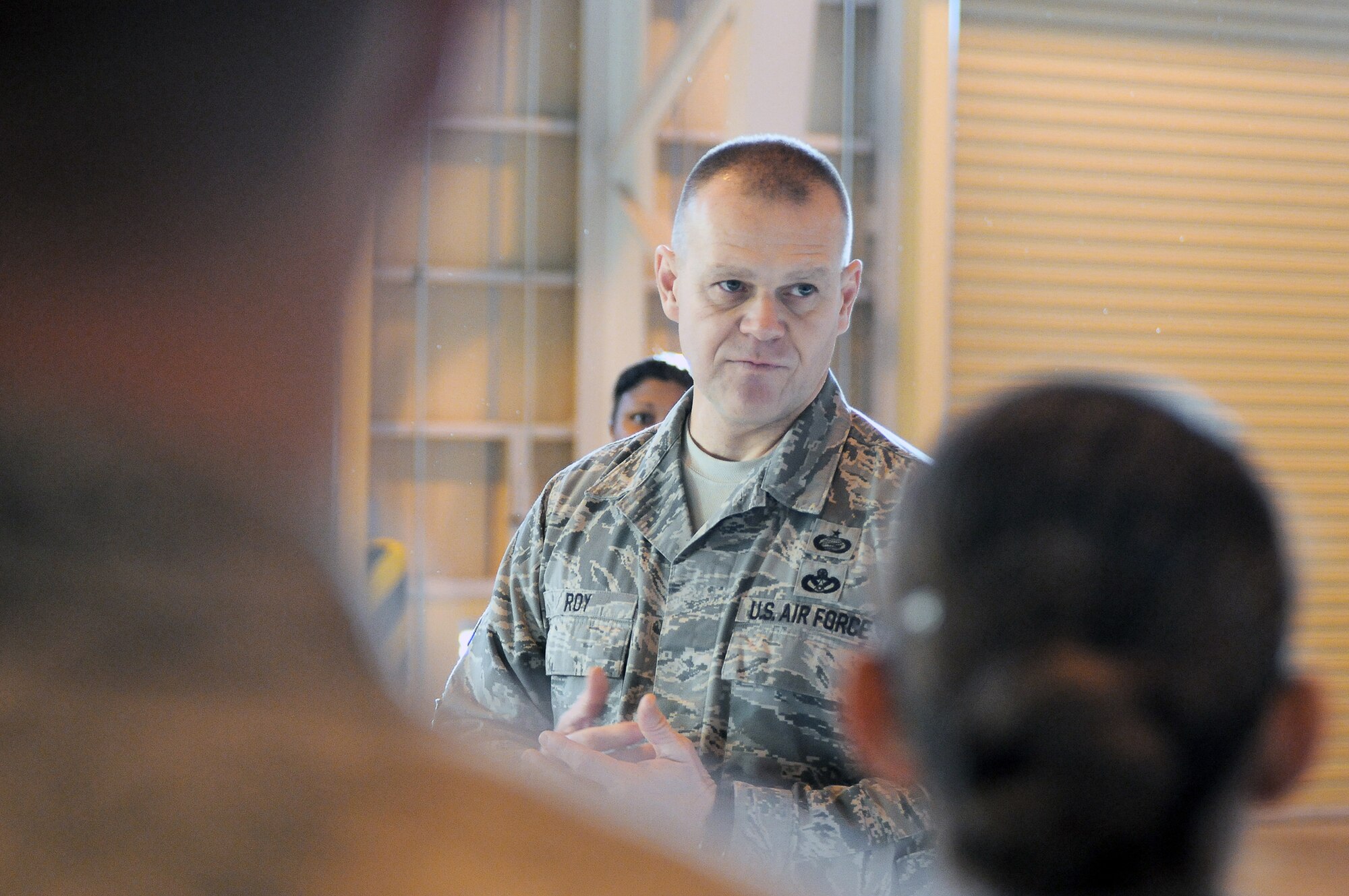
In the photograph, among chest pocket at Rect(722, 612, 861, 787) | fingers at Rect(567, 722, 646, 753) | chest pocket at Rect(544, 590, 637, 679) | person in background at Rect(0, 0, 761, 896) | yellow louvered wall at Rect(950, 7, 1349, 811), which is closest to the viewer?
person in background at Rect(0, 0, 761, 896)

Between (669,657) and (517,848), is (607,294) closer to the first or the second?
(669,657)

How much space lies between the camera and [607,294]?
530 centimetres

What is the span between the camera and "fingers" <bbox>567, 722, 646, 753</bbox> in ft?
4.73

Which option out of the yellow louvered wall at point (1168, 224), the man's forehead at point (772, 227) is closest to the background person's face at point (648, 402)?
the man's forehead at point (772, 227)


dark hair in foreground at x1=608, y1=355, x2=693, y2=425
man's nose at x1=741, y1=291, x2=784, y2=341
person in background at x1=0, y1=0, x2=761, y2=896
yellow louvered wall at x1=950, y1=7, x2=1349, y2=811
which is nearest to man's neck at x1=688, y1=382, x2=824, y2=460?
man's nose at x1=741, y1=291, x2=784, y2=341

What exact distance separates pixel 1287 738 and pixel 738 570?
130cm

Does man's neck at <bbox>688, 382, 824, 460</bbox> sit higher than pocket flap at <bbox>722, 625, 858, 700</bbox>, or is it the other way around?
man's neck at <bbox>688, 382, 824, 460</bbox>

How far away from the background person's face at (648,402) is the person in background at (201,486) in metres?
2.89

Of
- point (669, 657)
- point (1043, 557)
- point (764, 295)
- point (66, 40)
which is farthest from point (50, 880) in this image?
point (764, 295)

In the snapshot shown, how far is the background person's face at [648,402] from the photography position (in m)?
3.13

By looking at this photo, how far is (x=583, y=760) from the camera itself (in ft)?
4.56

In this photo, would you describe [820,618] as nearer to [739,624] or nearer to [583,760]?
[739,624]

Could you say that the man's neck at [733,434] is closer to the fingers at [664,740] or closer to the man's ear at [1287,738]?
the fingers at [664,740]

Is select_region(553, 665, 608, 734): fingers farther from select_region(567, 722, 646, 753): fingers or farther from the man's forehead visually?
the man's forehead
